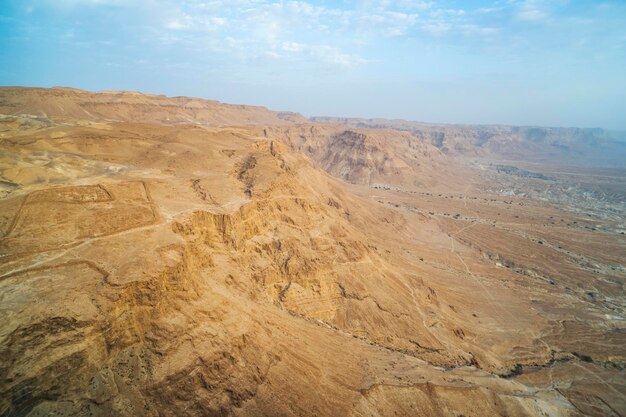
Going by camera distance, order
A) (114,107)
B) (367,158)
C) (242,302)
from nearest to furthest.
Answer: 1. (242,302)
2. (114,107)
3. (367,158)

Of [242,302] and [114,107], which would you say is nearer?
[242,302]

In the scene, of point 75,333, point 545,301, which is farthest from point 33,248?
point 545,301

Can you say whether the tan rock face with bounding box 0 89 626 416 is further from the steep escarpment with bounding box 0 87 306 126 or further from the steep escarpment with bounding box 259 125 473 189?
the steep escarpment with bounding box 259 125 473 189

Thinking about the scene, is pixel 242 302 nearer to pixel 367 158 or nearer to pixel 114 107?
pixel 114 107

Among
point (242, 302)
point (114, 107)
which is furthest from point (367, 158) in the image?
point (242, 302)

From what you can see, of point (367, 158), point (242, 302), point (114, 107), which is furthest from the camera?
point (367, 158)

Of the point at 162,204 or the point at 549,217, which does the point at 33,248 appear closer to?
the point at 162,204

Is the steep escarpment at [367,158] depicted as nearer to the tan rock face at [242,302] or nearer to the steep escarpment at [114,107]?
the steep escarpment at [114,107]

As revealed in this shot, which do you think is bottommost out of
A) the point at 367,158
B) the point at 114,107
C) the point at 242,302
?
the point at 242,302
